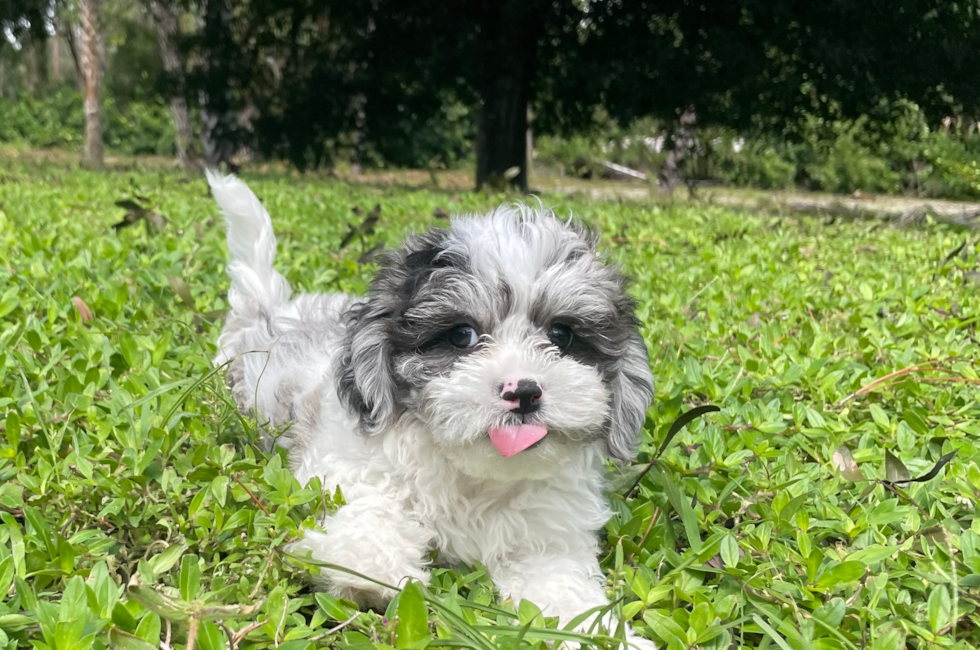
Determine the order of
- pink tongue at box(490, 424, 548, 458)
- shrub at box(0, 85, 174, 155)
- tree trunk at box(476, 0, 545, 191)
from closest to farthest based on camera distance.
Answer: pink tongue at box(490, 424, 548, 458), tree trunk at box(476, 0, 545, 191), shrub at box(0, 85, 174, 155)

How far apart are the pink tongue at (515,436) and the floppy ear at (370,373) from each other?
446mm

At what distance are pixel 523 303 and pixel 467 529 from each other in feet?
2.59

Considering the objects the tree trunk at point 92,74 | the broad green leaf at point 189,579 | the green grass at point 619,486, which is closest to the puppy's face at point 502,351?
the green grass at point 619,486

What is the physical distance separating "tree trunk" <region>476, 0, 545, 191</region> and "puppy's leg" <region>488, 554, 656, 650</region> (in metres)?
13.3

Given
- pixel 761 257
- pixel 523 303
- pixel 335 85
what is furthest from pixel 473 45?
pixel 523 303

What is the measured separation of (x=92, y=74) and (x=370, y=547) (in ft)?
61.5

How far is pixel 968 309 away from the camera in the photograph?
550 centimetres

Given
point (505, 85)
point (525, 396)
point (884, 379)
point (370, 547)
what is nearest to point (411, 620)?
point (370, 547)

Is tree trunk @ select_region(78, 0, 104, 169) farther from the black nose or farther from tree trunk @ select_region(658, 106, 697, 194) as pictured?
the black nose

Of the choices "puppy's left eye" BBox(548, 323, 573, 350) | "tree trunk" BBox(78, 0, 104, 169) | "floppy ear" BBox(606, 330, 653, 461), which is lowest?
"floppy ear" BBox(606, 330, 653, 461)

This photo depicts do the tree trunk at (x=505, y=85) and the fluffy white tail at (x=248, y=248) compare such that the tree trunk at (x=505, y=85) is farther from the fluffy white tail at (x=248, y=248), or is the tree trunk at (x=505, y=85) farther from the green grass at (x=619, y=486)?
the fluffy white tail at (x=248, y=248)

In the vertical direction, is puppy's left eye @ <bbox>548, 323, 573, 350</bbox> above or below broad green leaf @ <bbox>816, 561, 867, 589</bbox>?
above

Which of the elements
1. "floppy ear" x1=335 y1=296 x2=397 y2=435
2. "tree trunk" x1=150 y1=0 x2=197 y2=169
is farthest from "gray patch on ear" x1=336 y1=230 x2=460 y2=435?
"tree trunk" x1=150 y1=0 x2=197 y2=169

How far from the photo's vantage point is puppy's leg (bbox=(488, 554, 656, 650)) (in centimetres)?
233
